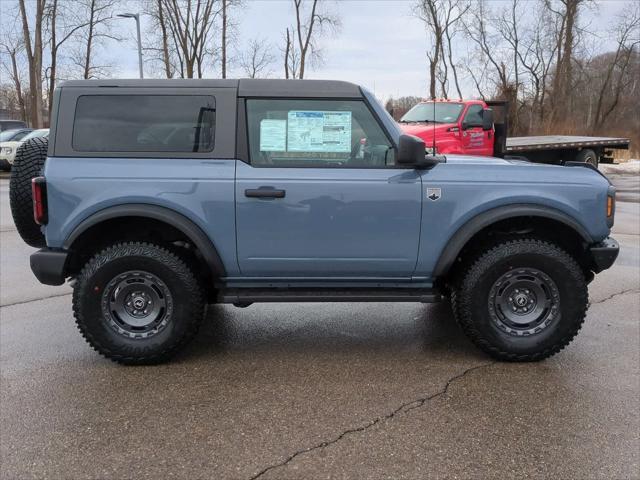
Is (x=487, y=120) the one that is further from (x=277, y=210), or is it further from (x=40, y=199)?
(x=40, y=199)

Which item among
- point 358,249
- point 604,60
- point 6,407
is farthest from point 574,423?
point 604,60

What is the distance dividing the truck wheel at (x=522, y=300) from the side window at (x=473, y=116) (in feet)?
28.5

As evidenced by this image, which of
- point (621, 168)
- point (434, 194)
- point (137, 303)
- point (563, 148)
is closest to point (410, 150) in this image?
point (434, 194)

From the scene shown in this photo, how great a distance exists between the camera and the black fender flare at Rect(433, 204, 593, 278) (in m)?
3.80

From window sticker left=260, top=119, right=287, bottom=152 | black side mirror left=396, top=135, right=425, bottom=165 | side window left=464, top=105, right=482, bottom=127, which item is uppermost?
side window left=464, top=105, right=482, bottom=127

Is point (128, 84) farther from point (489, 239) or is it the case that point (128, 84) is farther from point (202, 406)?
point (489, 239)

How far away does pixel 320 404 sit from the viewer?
334cm

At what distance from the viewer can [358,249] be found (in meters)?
3.86

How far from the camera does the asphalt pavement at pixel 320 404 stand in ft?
8.96

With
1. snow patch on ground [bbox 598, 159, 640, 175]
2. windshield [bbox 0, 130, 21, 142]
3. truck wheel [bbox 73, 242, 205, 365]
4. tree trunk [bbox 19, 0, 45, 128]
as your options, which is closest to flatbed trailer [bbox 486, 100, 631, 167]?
snow patch on ground [bbox 598, 159, 640, 175]

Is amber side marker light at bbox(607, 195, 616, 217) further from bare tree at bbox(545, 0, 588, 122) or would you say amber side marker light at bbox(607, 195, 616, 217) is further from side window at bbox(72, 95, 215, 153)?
bare tree at bbox(545, 0, 588, 122)

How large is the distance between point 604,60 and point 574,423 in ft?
132

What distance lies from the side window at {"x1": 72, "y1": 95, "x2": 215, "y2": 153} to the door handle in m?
0.41

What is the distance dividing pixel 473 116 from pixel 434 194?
30.7 feet
